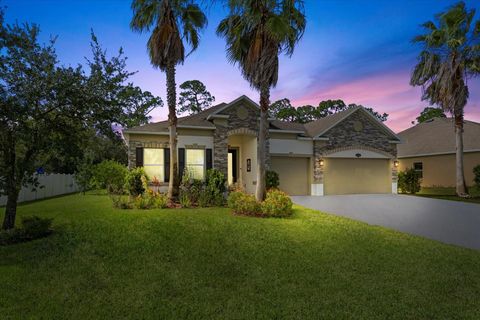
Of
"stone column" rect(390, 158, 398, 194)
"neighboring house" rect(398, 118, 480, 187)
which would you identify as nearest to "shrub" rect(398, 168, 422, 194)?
"stone column" rect(390, 158, 398, 194)

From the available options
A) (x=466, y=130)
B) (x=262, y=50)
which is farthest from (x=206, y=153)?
(x=466, y=130)

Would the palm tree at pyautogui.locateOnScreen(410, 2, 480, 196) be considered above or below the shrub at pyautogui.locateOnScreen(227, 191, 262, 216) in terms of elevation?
above

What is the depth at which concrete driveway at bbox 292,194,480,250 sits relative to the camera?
7992 millimetres

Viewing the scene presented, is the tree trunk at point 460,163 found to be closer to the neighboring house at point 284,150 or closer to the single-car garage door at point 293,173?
the neighboring house at point 284,150

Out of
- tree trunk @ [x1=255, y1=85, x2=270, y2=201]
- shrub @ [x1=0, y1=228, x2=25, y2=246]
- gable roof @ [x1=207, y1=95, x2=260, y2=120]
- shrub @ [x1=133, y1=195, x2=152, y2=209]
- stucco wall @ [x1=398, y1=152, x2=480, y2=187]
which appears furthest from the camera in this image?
stucco wall @ [x1=398, y1=152, x2=480, y2=187]

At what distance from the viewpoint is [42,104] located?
6211 mm

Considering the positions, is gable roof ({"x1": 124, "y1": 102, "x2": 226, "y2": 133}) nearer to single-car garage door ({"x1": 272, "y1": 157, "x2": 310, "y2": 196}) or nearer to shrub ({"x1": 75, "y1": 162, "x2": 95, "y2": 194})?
single-car garage door ({"x1": 272, "y1": 157, "x2": 310, "y2": 196})

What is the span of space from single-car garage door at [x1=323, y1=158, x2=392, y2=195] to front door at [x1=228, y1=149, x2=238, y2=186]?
5.84 meters

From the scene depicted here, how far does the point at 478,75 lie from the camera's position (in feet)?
50.5

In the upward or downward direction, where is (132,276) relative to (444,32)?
downward

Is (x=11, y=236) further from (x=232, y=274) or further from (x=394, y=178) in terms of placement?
(x=394, y=178)

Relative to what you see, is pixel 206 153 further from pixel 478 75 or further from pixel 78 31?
pixel 478 75

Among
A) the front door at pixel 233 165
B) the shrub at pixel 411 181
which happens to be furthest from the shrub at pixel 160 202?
the shrub at pixel 411 181

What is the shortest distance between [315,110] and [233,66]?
27516mm
